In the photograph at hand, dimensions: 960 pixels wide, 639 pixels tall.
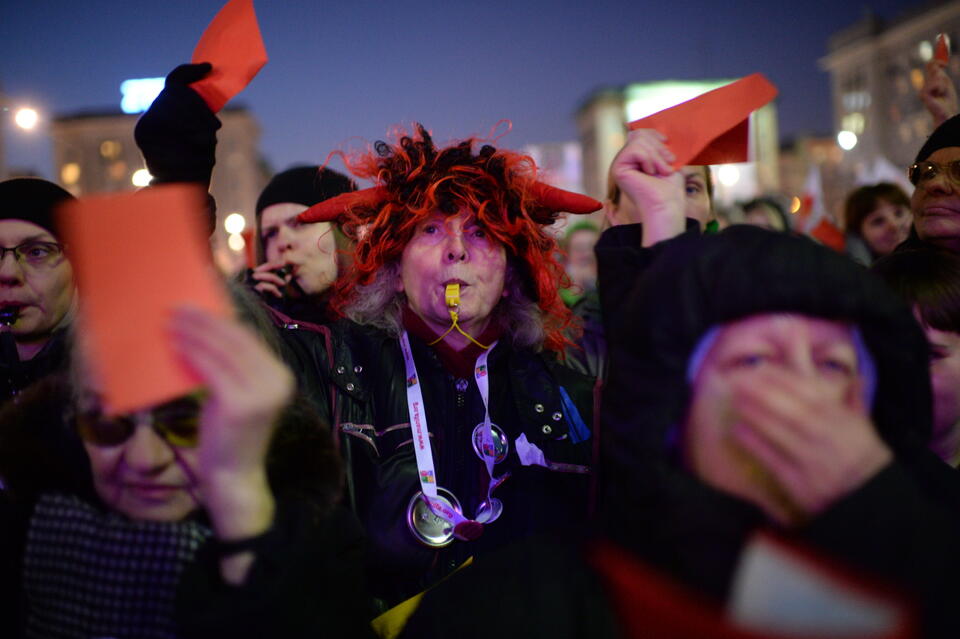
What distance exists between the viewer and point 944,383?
2.02 meters

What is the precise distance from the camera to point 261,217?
3934 mm

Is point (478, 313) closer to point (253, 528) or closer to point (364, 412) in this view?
point (364, 412)

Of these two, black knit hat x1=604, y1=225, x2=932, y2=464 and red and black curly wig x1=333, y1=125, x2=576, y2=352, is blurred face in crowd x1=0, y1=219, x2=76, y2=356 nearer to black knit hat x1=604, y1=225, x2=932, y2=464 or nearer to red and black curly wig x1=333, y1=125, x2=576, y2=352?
red and black curly wig x1=333, y1=125, x2=576, y2=352

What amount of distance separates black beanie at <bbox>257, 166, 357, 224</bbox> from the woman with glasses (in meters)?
2.24

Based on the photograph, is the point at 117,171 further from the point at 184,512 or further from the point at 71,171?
the point at 184,512

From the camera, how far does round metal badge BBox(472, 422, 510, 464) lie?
2.33m

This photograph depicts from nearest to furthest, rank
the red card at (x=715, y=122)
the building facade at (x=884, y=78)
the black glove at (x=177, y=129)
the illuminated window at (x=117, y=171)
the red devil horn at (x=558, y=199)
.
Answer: the red card at (x=715, y=122) < the black glove at (x=177, y=129) < the red devil horn at (x=558, y=199) < the building facade at (x=884, y=78) < the illuminated window at (x=117, y=171)

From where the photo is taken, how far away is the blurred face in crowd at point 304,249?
371cm

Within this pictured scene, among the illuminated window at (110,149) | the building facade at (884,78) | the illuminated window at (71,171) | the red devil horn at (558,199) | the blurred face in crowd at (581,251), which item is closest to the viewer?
the red devil horn at (558,199)

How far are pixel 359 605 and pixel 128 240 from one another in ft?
2.76

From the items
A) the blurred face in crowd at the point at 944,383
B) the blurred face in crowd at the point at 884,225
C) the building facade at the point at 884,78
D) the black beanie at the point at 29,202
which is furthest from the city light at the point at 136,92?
the building facade at the point at 884,78

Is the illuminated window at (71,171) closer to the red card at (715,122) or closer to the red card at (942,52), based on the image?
the red card at (942,52)

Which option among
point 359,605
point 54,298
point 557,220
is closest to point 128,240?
point 359,605

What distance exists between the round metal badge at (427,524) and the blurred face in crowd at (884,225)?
425 cm
